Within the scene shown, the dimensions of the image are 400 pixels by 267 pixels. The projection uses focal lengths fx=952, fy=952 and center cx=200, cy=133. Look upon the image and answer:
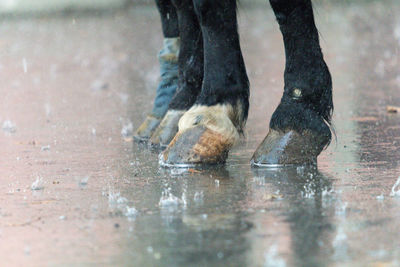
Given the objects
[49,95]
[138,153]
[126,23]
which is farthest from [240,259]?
[126,23]

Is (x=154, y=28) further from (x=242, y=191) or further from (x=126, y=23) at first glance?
(x=242, y=191)

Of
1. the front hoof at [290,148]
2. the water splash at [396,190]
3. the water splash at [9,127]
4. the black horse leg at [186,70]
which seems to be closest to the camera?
the water splash at [396,190]

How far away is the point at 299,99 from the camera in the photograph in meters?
4.21

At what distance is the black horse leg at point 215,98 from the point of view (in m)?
4.22

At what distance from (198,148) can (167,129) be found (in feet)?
2.66

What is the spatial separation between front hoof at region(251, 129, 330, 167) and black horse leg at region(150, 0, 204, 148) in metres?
0.84

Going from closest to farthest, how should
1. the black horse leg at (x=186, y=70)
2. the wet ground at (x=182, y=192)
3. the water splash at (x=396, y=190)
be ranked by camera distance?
1. the wet ground at (x=182, y=192)
2. the water splash at (x=396, y=190)
3. the black horse leg at (x=186, y=70)

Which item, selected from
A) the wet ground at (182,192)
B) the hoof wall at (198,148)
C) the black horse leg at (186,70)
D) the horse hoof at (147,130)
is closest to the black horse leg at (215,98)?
the hoof wall at (198,148)

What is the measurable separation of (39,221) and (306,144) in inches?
56.2

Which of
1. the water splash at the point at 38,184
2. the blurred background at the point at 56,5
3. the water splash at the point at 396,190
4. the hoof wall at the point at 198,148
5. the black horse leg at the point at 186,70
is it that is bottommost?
the water splash at the point at 38,184

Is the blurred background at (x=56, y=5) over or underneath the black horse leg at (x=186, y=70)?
over

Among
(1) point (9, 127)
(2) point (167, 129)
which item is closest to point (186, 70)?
(2) point (167, 129)

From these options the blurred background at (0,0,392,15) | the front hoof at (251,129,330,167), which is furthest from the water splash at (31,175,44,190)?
the blurred background at (0,0,392,15)

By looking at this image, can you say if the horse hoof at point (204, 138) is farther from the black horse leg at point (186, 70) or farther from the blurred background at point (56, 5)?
the blurred background at point (56, 5)
